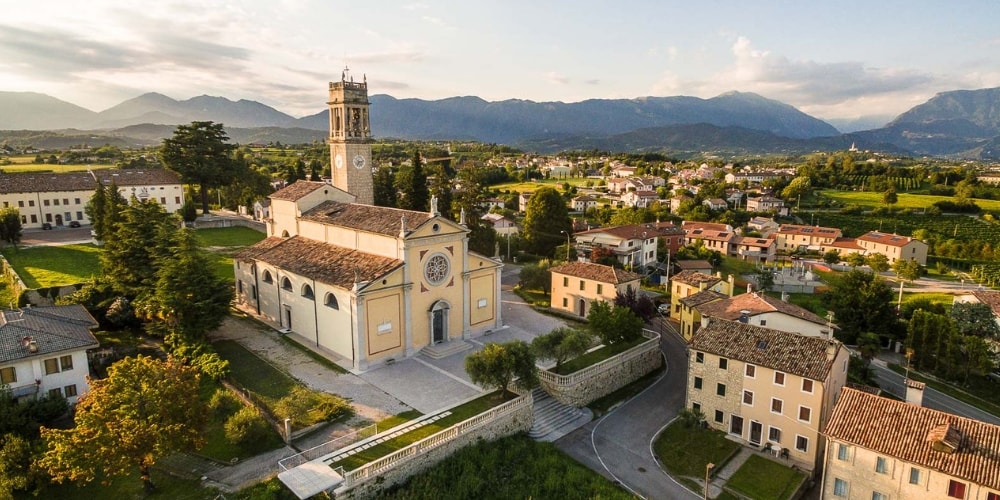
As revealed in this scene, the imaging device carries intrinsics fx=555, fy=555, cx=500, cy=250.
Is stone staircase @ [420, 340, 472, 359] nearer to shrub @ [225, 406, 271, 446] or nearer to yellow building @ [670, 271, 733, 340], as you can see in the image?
shrub @ [225, 406, 271, 446]

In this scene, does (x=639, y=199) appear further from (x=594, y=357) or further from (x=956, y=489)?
(x=956, y=489)

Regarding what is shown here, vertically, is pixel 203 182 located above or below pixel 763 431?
above

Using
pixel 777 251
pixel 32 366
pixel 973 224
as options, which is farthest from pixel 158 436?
pixel 973 224

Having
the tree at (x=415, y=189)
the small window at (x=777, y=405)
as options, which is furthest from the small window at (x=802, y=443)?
the tree at (x=415, y=189)

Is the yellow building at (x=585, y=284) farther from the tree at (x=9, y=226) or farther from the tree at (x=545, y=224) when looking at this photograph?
the tree at (x=9, y=226)

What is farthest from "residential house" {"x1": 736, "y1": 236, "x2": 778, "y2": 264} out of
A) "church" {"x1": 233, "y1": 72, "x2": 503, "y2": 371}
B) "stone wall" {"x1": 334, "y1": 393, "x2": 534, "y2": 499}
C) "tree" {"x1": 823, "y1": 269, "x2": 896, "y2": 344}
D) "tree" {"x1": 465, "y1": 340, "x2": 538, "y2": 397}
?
"stone wall" {"x1": 334, "y1": 393, "x2": 534, "y2": 499}

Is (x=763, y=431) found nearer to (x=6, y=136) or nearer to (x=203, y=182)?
(x=203, y=182)
